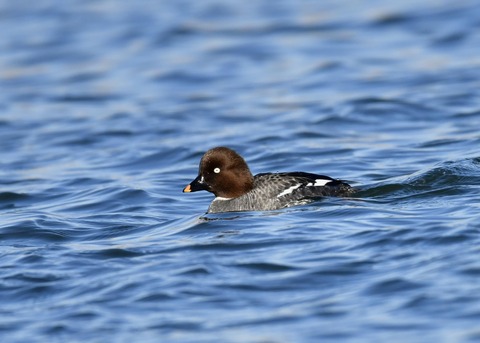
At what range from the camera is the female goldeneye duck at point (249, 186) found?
12.2 metres

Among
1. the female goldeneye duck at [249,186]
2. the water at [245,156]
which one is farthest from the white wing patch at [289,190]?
the water at [245,156]

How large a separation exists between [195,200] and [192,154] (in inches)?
119

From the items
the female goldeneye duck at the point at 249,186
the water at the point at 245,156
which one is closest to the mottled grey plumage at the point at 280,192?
the female goldeneye duck at the point at 249,186

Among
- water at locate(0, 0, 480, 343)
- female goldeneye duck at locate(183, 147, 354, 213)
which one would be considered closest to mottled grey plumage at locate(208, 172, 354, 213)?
female goldeneye duck at locate(183, 147, 354, 213)

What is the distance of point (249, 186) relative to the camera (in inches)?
495

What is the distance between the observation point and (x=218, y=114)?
1947 cm

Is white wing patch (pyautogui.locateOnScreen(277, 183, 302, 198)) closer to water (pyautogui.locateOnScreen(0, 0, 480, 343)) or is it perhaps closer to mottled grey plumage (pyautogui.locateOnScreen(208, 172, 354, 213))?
mottled grey plumage (pyautogui.locateOnScreen(208, 172, 354, 213))

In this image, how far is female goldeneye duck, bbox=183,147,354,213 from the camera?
40.2 feet

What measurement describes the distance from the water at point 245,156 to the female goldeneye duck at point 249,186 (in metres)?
0.26

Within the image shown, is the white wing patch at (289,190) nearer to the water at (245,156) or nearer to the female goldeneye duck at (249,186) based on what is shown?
the female goldeneye duck at (249,186)

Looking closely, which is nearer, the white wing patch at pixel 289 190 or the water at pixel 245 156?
the water at pixel 245 156

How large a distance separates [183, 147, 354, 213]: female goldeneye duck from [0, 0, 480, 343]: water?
0.84 feet

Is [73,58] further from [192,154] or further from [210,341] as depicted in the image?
[210,341]

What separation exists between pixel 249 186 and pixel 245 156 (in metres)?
4.05
